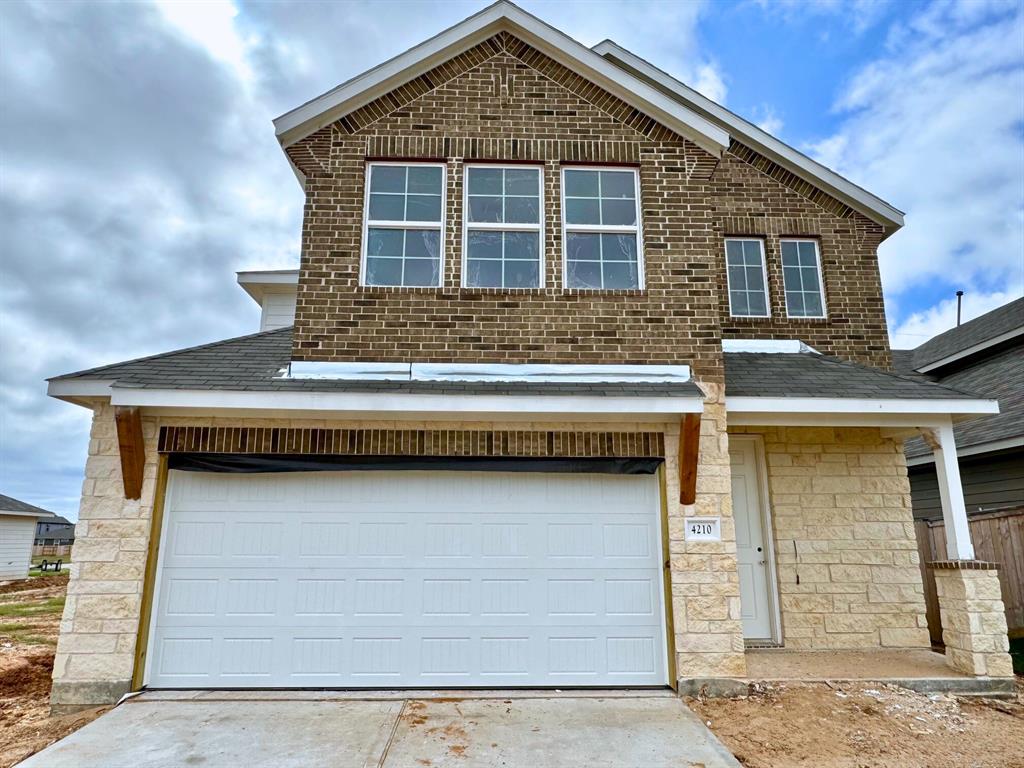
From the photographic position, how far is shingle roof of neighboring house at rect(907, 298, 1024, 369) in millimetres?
13781

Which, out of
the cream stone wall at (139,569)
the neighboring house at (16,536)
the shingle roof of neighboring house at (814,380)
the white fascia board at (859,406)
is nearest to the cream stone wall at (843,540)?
the shingle roof of neighboring house at (814,380)

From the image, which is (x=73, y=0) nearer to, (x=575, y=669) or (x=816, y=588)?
(x=575, y=669)

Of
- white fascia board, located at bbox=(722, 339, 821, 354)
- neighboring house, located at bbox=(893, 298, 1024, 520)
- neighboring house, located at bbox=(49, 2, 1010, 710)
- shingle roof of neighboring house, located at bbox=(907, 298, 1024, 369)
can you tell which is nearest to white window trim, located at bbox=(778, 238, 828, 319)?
white fascia board, located at bbox=(722, 339, 821, 354)

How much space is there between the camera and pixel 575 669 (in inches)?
246

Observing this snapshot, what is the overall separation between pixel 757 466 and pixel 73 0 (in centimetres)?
1445

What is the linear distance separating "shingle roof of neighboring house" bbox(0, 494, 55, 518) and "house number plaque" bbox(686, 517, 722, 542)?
29060mm

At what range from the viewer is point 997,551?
884cm

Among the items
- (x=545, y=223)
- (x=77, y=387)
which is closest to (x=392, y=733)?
(x=77, y=387)

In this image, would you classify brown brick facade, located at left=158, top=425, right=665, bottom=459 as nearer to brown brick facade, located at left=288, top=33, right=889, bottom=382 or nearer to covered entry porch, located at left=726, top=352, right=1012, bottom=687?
brown brick facade, located at left=288, top=33, right=889, bottom=382

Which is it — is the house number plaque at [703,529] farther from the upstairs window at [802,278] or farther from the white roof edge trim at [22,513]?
the white roof edge trim at [22,513]

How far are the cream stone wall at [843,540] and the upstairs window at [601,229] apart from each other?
8.94ft

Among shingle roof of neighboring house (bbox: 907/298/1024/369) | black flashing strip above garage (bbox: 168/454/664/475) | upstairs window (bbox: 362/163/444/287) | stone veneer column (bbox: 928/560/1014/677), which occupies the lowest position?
stone veneer column (bbox: 928/560/1014/677)

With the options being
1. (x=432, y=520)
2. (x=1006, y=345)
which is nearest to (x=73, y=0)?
(x=432, y=520)

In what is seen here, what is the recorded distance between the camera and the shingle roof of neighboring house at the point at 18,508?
25.4 m
